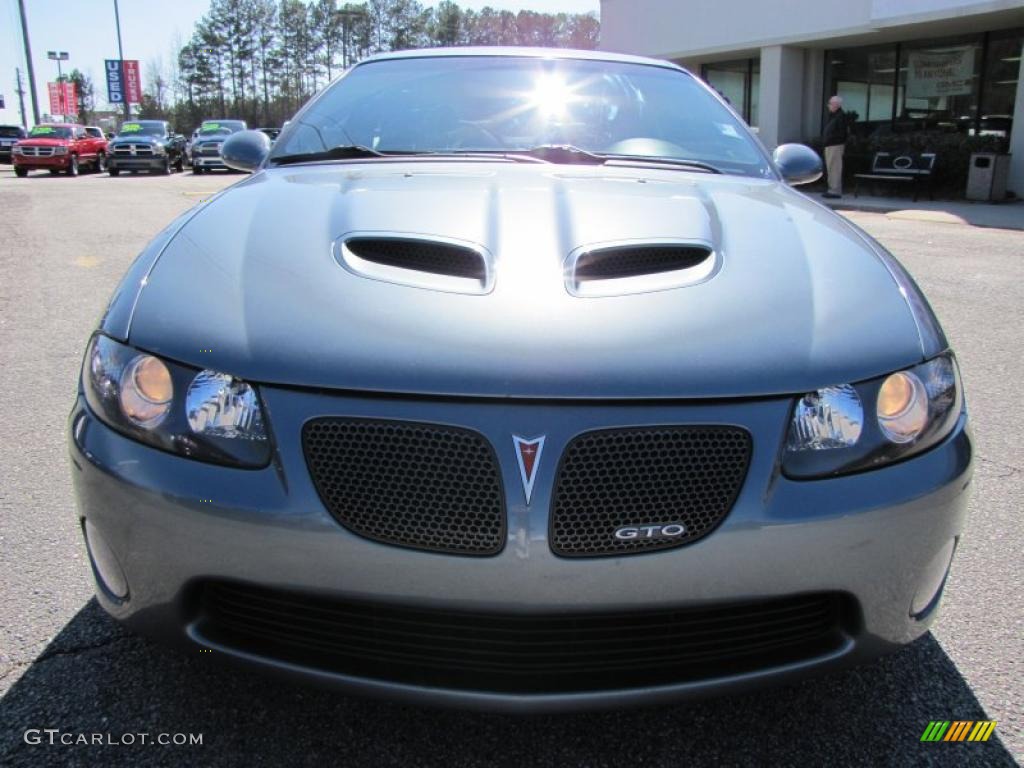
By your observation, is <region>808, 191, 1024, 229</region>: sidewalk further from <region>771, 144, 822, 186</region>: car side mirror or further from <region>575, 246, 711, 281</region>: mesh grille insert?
<region>575, 246, 711, 281</region>: mesh grille insert

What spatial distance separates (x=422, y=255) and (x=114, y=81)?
2219 inches

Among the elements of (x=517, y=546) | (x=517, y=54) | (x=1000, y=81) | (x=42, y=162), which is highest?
(x=1000, y=81)

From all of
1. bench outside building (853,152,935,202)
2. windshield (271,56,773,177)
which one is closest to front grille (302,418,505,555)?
windshield (271,56,773,177)

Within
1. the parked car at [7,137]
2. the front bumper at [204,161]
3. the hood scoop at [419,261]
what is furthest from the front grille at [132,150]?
the hood scoop at [419,261]

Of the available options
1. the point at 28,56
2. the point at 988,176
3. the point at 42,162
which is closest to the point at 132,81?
the point at 28,56

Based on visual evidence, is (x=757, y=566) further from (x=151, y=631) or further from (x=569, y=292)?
(x=151, y=631)

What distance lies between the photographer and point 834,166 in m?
16.5

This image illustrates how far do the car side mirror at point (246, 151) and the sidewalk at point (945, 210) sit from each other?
10341mm

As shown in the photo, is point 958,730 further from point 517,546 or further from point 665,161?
point 665,161

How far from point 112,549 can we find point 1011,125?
1884cm

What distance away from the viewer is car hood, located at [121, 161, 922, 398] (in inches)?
62.2

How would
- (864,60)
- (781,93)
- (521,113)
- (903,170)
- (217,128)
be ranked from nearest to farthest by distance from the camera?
(521,113)
(903,170)
(864,60)
(781,93)
(217,128)

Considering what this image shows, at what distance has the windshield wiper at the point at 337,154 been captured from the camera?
2801mm

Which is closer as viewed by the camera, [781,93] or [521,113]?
[521,113]
